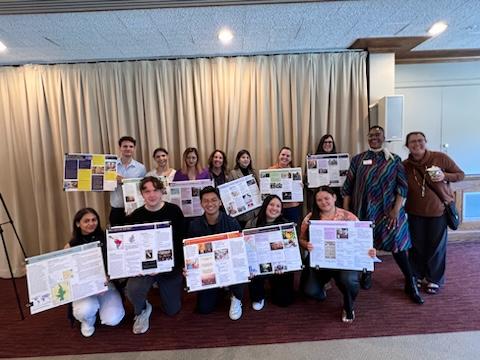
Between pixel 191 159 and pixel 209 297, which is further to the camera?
pixel 191 159

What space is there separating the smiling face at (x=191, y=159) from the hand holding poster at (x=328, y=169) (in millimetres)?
1325

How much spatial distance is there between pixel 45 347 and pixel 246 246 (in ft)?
5.81

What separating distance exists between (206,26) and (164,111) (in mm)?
1299

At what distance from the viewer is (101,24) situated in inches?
109

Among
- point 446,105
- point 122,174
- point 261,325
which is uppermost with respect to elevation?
point 446,105

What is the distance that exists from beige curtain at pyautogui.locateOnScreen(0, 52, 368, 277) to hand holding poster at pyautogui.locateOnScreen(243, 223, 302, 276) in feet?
5.09

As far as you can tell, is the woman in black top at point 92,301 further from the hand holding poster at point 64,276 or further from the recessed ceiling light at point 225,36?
the recessed ceiling light at point 225,36

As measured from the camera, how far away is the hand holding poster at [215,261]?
2.43 meters

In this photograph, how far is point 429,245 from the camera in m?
2.93

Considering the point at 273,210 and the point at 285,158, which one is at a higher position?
the point at 285,158

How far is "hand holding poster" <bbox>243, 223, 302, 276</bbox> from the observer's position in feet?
8.41

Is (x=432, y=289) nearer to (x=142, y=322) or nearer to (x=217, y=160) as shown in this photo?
(x=217, y=160)

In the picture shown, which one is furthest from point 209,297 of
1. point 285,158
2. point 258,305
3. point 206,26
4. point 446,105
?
point 446,105

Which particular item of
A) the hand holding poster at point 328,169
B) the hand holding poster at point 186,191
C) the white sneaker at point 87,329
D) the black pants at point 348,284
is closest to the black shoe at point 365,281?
the black pants at point 348,284
